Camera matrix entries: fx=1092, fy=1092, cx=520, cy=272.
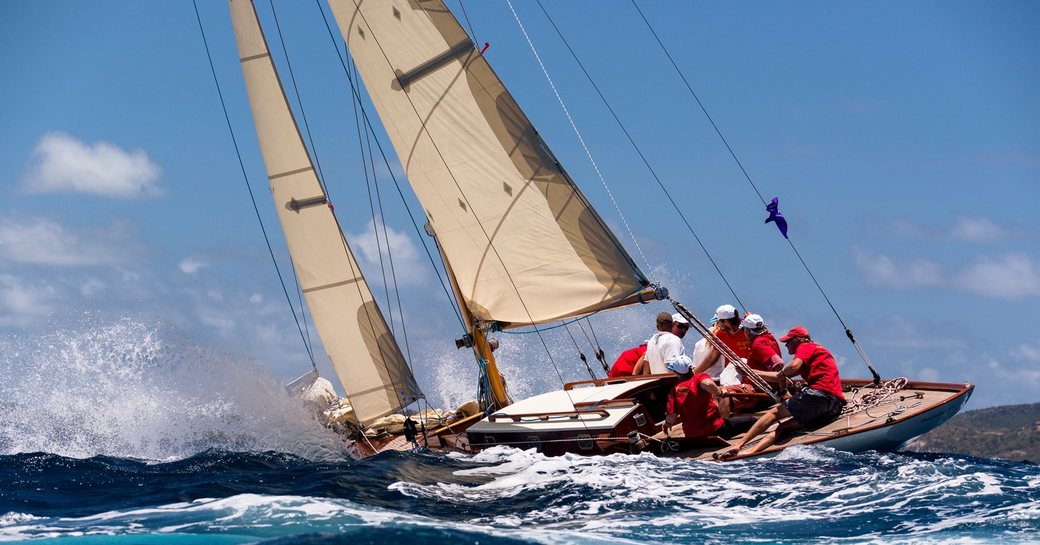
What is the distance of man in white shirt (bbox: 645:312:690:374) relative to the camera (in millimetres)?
14195

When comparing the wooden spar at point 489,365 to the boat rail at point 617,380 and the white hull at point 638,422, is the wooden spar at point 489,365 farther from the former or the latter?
the white hull at point 638,422

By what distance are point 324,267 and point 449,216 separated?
2.09 m

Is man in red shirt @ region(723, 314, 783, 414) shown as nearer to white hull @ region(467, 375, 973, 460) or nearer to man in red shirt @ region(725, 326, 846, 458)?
man in red shirt @ region(725, 326, 846, 458)

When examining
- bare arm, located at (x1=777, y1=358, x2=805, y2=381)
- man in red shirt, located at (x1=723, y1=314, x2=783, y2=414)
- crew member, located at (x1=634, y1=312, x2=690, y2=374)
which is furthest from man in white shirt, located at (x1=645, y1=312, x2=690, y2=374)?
bare arm, located at (x1=777, y1=358, x2=805, y2=381)

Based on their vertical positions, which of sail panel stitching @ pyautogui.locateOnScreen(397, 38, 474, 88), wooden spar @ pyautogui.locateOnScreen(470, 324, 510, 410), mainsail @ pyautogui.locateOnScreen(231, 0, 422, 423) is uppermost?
sail panel stitching @ pyautogui.locateOnScreen(397, 38, 474, 88)

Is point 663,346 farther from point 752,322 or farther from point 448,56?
point 448,56

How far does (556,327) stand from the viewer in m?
16.0

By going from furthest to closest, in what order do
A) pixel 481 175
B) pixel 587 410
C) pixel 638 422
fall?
pixel 481 175 < pixel 587 410 < pixel 638 422

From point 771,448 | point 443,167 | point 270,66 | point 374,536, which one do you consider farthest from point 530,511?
point 270,66

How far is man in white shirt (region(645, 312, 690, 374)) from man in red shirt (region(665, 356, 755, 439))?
919mm

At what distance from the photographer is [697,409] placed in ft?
41.3

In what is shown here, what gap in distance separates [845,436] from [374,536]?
5854mm

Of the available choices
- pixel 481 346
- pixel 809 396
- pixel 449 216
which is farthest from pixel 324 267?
pixel 809 396

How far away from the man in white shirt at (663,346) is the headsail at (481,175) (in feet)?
3.06
